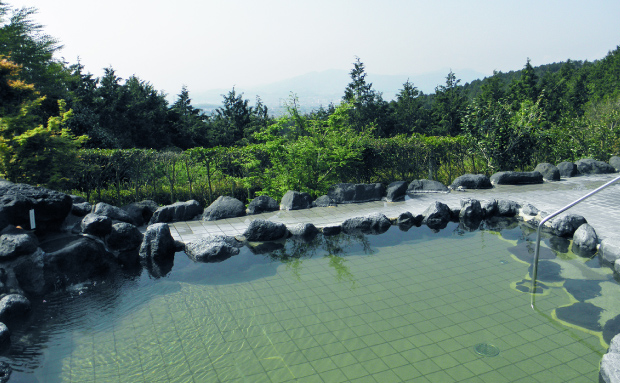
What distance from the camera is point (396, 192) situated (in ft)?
37.8

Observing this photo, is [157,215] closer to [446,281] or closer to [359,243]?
[359,243]

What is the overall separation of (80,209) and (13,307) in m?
3.15

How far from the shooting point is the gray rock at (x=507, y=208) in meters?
10.3

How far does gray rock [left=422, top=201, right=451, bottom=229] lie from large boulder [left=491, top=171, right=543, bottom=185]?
160 inches

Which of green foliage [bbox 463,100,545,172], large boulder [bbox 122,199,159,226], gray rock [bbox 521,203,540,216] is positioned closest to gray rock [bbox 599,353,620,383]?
gray rock [bbox 521,203,540,216]

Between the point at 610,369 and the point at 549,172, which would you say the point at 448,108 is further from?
the point at 610,369

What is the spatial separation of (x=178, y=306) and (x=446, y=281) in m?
4.22

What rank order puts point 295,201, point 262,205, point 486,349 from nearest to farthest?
point 486,349 < point 262,205 < point 295,201

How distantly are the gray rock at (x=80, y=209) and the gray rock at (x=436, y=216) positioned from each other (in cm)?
741

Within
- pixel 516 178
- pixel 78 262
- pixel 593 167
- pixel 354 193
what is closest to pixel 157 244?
pixel 78 262

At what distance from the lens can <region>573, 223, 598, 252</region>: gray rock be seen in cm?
808

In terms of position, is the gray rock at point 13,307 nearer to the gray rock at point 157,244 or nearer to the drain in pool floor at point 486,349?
the gray rock at point 157,244

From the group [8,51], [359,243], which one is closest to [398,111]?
[8,51]

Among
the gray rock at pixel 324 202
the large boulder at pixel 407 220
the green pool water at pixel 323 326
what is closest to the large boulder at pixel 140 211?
the green pool water at pixel 323 326
